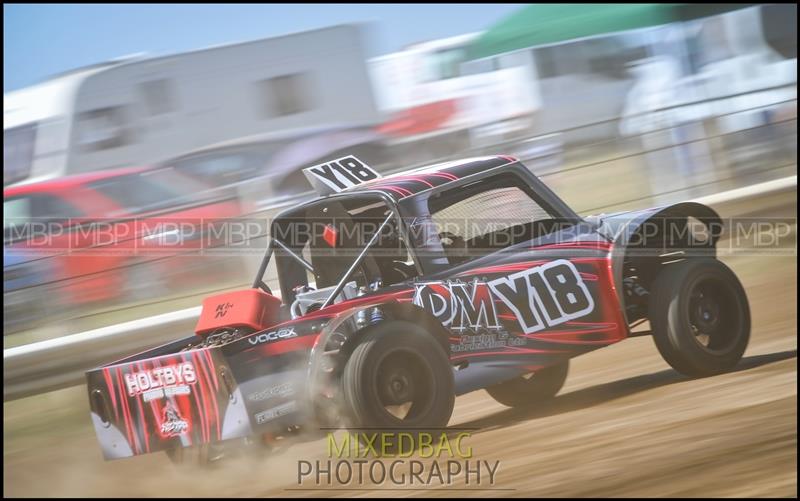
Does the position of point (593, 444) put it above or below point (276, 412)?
below

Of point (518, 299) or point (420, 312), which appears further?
point (518, 299)

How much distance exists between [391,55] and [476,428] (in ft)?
45.9

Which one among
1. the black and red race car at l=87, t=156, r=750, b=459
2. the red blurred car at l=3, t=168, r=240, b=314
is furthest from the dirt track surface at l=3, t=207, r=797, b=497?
the red blurred car at l=3, t=168, r=240, b=314

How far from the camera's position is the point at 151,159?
13883 mm

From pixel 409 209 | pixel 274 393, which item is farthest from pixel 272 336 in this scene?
pixel 409 209

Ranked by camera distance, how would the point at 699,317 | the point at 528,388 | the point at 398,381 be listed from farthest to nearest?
1. the point at 528,388
2. the point at 699,317
3. the point at 398,381

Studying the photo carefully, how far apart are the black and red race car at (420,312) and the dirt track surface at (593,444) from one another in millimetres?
256

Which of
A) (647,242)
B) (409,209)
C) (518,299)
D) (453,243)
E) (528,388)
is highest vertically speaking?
(409,209)

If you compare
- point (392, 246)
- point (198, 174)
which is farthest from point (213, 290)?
point (198, 174)

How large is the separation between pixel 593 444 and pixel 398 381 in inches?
37.8

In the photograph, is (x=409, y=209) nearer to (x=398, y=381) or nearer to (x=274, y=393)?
(x=398, y=381)

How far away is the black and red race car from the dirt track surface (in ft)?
0.84

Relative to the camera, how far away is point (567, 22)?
609 inches

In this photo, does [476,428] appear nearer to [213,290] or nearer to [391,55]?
[213,290]
